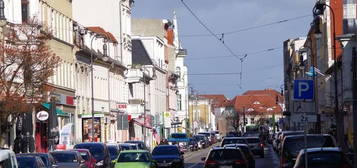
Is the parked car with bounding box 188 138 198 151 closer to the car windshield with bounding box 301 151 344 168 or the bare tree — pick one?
the bare tree

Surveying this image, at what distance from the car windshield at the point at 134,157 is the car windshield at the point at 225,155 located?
4924 mm

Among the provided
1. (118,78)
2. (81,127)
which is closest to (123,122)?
(81,127)

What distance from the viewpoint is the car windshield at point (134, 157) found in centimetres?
3853

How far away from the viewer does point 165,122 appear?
121438 mm

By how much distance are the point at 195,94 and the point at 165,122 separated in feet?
238

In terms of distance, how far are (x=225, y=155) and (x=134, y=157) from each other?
5758 millimetres

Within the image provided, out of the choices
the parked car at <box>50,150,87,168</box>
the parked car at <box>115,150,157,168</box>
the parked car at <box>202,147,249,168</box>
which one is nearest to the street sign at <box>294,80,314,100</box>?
the parked car at <box>202,147,249,168</box>

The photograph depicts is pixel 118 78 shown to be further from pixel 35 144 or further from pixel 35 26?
pixel 35 26

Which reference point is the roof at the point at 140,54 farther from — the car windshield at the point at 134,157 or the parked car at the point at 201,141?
the car windshield at the point at 134,157

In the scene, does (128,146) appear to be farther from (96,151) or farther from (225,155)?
(225,155)

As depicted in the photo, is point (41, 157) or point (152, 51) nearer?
point (41, 157)

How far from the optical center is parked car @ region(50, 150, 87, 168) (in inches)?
1482

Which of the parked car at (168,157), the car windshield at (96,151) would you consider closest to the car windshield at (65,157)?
the car windshield at (96,151)

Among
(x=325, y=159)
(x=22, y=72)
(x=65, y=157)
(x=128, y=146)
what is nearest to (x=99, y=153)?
(x=22, y=72)
